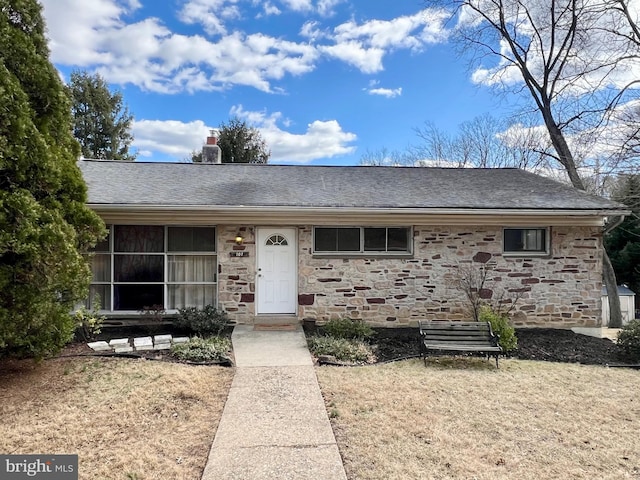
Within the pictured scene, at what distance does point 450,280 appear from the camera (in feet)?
26.9

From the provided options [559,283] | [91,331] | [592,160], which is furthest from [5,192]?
[592,160]

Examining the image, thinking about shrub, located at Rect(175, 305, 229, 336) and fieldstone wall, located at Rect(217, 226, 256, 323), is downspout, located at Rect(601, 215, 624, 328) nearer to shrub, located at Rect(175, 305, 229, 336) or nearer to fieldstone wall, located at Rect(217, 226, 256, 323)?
fieldstone wall, located at Rect(217, 226, 256, 323)

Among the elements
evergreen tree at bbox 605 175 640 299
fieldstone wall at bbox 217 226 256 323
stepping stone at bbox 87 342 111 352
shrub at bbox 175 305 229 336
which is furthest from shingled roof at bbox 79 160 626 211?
evergreen tree at bbox 605 175 640 299

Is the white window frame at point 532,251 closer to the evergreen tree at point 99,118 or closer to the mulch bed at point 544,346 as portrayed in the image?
the mulch bed at point 544,346

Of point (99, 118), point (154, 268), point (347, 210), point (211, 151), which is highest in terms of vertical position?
point (99, 118)

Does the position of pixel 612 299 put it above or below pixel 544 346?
above

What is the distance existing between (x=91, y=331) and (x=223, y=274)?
2.63 meters

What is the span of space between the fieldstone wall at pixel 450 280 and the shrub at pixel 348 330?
75cm

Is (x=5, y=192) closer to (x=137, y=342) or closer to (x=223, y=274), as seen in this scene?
(x=137, y=342)

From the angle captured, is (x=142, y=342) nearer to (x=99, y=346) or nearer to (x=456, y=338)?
(x=99, y=346)

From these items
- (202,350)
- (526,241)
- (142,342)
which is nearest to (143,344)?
(142,342)

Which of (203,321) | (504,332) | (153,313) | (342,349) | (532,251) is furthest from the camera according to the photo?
(532,251)

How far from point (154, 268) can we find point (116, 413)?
4.43 meters

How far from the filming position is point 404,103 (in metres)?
16.9
